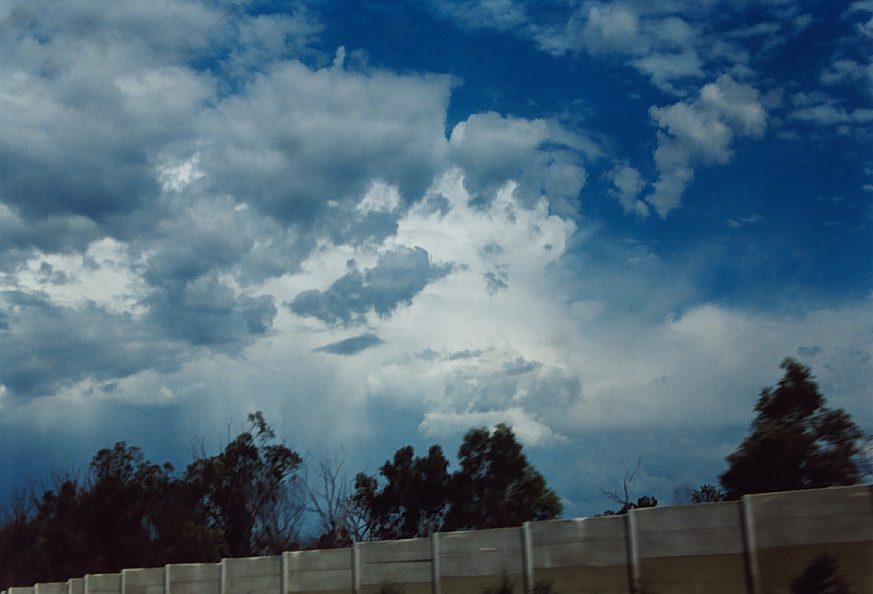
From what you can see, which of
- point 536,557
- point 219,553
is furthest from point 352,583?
point 219,553

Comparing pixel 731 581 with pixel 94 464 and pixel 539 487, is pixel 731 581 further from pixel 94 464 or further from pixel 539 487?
pixel 94 464

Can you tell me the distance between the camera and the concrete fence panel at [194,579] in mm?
32781

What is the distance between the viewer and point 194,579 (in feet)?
111

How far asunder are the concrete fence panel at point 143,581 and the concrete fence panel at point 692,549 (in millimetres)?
20708

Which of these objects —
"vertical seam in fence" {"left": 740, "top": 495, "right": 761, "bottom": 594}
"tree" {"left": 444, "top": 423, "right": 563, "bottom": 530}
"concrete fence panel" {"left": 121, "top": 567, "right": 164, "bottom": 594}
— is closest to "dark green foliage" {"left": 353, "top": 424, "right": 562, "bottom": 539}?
"tree" {"left": 444, "top": 423, "right": 563, "bottom": 530}

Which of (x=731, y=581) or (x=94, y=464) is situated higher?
(x=94, y=464)

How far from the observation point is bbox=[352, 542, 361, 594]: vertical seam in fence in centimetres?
2778

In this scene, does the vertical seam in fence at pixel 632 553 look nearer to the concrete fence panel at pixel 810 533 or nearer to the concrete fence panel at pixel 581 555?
the concrete fence panel at pixel 581 555

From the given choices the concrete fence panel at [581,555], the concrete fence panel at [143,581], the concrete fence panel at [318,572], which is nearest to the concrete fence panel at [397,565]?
the concrete fence panel at [318,572]

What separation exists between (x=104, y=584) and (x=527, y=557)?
76.2ft

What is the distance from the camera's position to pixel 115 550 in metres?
70.2

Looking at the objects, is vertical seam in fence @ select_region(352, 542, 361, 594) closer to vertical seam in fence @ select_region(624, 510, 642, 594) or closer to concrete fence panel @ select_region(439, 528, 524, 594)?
concrete fence panel @ select_region(439, 528, 524, 594)

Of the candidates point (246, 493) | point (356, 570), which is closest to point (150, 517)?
point (246, 493)

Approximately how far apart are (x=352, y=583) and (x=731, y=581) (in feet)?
37.8
